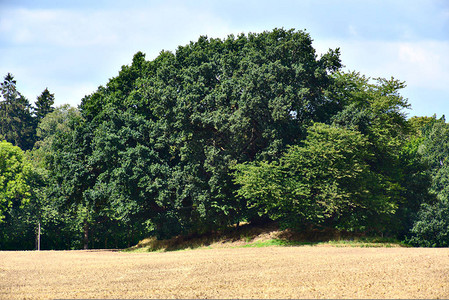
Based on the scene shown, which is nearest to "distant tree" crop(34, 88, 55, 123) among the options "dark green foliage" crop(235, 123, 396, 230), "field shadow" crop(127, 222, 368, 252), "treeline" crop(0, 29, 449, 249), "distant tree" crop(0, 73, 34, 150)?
"distant tree" crop(0, 73, 34, 150)

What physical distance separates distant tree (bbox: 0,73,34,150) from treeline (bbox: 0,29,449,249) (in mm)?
56761

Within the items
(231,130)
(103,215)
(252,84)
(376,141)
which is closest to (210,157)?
(231,130)

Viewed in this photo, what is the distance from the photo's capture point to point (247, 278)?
1540cm

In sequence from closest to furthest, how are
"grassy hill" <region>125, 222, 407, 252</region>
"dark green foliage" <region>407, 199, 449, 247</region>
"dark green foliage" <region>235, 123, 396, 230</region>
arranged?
"dark green foliage" <region>235, 123, 396, 230</region> → "grassy hill" <region>125, 222, 407, 252</region> → "dark green foliage" <region>407, 199, 449, 247</region>

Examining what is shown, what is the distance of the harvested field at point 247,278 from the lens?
12.9 m

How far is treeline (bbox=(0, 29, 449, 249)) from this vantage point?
30578 mm

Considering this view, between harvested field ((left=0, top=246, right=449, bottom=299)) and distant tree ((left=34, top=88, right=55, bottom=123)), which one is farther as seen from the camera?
distant tree ((left=34, top=88, right=55, bottom=123))

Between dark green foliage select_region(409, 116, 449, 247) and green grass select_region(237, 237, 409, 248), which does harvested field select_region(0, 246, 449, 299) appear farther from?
dark green foliage select_region(409, 116, 449, 247)

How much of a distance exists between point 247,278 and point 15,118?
88.3 metres

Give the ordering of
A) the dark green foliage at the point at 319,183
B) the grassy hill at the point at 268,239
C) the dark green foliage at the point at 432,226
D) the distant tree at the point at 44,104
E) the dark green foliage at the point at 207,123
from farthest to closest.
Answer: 1. the distant tree at the point at 44,104
2. the dark green foliage at the point at 432,226
3. the dark green foliage at the point at 207,123
4. the grassy hill at the point at 268,239
5. the dark green foliage at the point at 319,183

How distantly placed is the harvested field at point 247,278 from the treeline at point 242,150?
32.5 feet

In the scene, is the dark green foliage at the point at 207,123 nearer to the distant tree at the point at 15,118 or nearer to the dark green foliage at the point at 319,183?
the dark green foliage at the point at 319,183

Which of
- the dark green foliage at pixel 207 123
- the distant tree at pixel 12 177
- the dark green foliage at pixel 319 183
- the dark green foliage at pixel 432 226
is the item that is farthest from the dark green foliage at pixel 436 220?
the distant tree at pixel 12 177

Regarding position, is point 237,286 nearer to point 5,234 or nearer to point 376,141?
point 376,141
